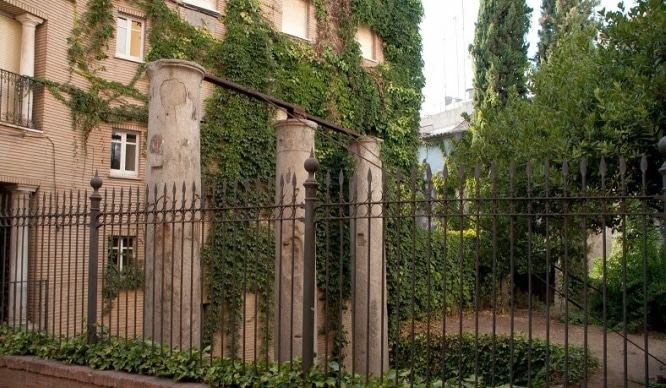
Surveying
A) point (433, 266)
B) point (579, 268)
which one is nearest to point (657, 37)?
point (433, 266)

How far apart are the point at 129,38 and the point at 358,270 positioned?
8.07 metres

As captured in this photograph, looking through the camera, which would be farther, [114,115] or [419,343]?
[419,343]

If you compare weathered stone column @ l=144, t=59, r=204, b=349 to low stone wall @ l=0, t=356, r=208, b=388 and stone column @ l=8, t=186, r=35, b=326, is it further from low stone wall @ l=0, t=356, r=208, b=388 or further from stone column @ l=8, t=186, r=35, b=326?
stone column @ l=8, t=186, r=35, b=326

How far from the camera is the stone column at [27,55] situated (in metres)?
11.6

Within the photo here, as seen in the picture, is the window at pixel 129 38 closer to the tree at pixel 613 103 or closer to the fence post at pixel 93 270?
the fence post at pixel 93 270

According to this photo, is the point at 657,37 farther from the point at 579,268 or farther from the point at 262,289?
the point at 579,268

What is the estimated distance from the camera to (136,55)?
13.6 m

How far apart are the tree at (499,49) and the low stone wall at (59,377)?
18.4 metres

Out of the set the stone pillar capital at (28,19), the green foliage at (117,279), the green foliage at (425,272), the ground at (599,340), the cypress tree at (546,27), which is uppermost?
the cypress tree at (546,27)

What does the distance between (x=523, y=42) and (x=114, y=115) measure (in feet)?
53.6

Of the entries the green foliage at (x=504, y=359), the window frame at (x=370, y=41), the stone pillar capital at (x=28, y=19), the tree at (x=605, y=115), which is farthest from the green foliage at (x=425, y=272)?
the stone pillar capital at (x=28, y=19)

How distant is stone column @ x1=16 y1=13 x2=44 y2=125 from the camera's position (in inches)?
457

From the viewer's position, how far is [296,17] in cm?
1661

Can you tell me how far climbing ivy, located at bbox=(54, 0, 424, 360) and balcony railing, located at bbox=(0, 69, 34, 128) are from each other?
0.52 meters
